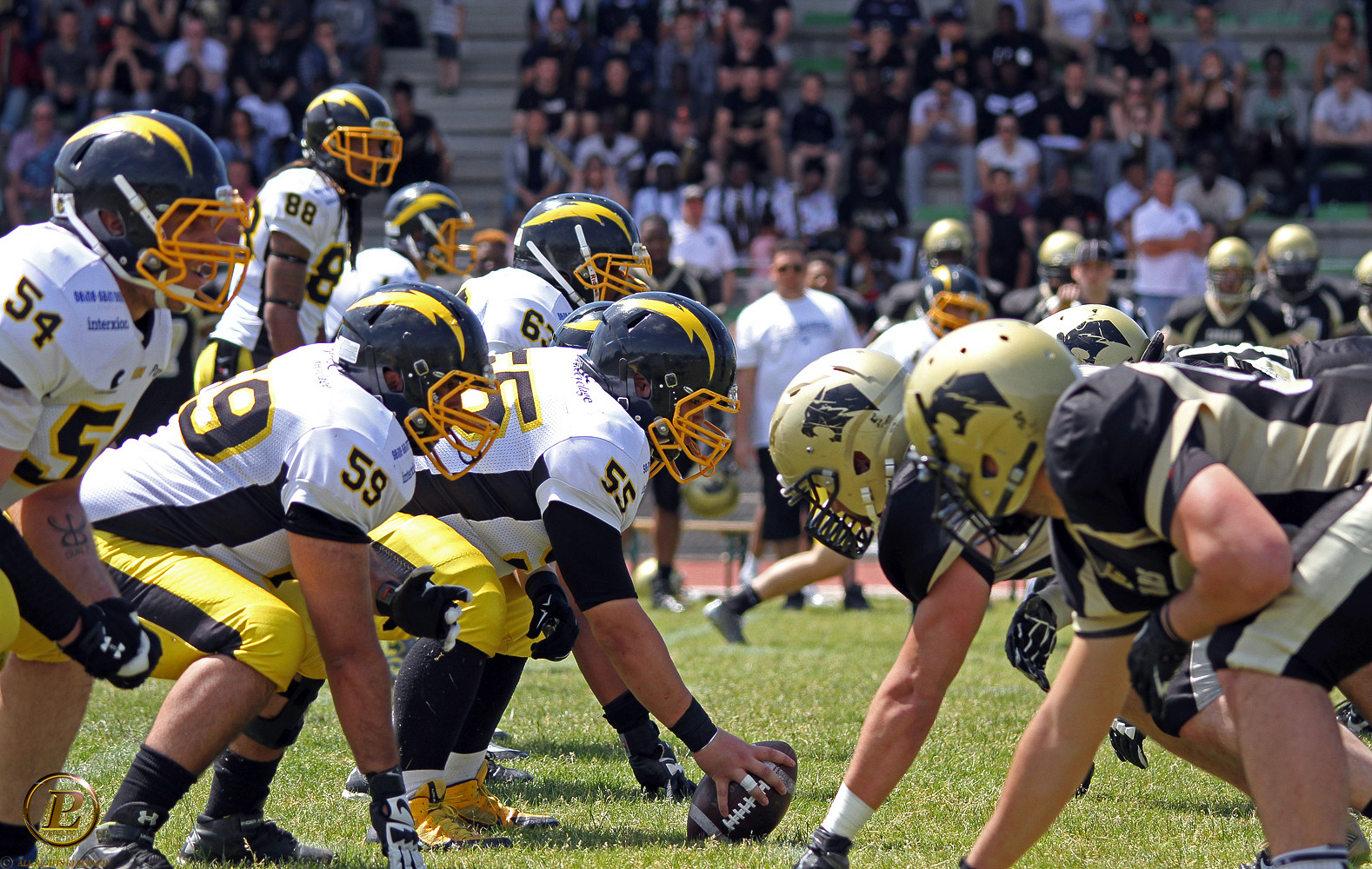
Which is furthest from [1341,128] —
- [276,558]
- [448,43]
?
[276,558]

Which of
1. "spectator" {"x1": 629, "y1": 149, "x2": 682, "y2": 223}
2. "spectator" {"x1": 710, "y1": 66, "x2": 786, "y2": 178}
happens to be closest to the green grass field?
"spectator" {"x1": 629, "y1": 149, "x2": 682, "y2": 223}

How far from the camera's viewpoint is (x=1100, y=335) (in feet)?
14.8

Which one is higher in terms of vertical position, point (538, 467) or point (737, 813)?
point (538, 467)

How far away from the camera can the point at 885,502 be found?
365 cm

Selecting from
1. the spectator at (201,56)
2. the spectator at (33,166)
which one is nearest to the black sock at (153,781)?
Answer: the spectator at (33,166)

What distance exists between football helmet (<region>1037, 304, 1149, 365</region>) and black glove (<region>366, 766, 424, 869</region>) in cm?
239

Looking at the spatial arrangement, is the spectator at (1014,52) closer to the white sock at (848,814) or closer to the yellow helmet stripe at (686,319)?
the yellow helmet stripe at (686,319)

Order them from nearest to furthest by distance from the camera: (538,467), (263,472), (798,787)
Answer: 1. (263,472)
2. (538,467)
3. (798,787)

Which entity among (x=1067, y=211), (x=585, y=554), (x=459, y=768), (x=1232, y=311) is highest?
(x=585, y=554)

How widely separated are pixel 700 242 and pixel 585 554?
8884 mm

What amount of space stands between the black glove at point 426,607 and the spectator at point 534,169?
34.6 ft

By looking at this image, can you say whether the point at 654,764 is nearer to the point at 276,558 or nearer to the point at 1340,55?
the point at 276,558

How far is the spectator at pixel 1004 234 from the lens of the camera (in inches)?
499

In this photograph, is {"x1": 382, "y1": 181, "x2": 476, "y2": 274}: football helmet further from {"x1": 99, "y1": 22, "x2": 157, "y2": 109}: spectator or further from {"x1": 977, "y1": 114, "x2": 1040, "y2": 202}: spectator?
{"x1": 99, "y1": 22, "x2": 157, "y2": 109}: spectator
